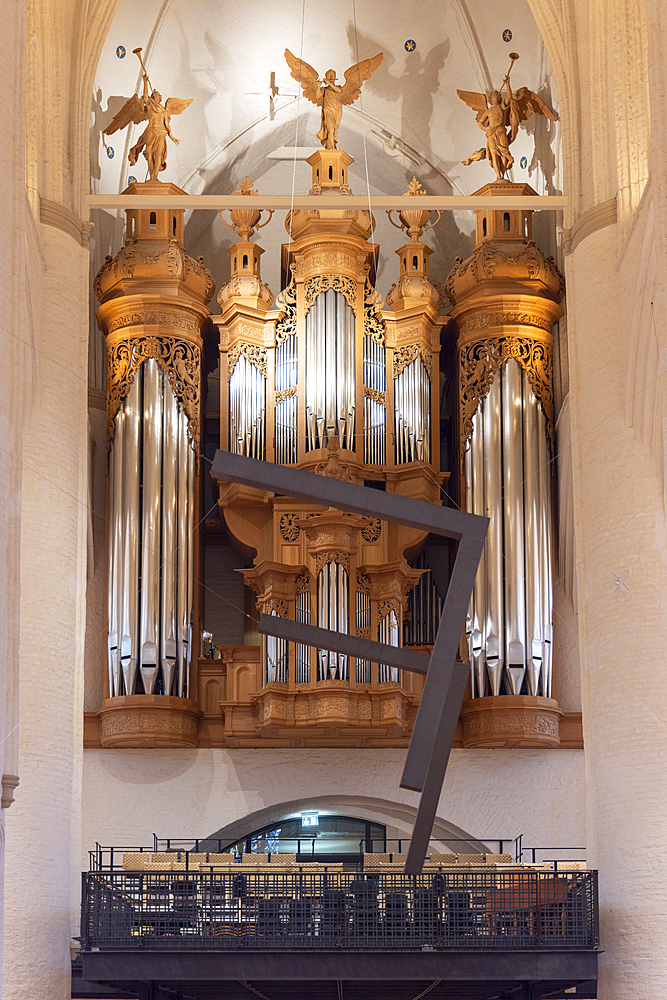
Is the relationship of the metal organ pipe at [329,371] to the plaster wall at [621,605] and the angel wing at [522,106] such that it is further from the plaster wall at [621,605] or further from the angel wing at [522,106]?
the angel wing at [522,106]

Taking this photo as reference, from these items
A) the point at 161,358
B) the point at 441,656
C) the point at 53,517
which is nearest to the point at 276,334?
the point at 161,358

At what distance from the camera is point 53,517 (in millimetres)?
13883

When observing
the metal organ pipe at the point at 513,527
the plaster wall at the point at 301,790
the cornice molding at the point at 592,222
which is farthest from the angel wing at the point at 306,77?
the plaster wall at the point at 301,790

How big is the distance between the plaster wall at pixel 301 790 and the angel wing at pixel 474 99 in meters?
7.60

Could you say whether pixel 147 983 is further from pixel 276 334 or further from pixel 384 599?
pixel 276 334

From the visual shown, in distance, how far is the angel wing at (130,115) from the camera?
55.0ft

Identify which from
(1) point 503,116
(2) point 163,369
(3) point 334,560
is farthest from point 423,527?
(1) point 503,116

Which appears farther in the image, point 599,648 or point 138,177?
point 138,177

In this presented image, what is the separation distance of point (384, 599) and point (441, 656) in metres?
7.17

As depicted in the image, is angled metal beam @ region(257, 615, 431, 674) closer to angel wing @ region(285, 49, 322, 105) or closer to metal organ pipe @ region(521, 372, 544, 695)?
metal organ pipe @ region(521, 372, 544, 695)

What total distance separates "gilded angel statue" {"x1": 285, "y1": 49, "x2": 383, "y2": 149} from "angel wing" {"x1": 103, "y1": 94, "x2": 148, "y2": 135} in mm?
1818

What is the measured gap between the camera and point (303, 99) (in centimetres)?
1850

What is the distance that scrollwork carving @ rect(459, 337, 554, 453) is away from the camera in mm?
16141

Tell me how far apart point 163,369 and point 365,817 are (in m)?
5.52
